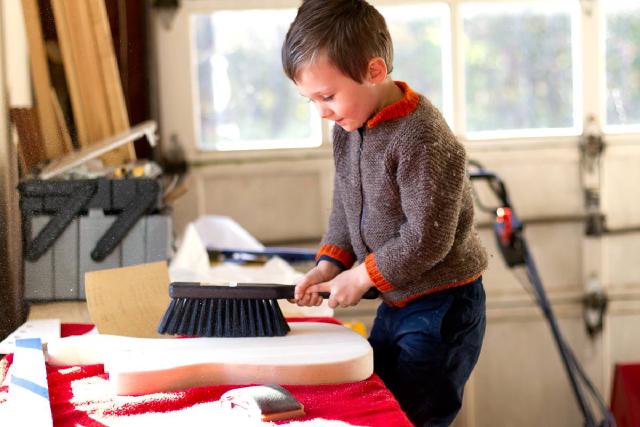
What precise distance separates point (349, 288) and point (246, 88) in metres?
1.66

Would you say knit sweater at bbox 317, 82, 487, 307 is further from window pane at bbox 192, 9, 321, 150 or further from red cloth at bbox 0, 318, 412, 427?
window pane at bbox 192, 9, 321, 150

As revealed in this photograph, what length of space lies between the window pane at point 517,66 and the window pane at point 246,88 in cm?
53

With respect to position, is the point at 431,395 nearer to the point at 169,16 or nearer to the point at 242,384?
the point at 242,384

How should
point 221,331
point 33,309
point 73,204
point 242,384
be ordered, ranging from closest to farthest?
point 242,384 < point 221,331 < point 33,309 < point 73,204

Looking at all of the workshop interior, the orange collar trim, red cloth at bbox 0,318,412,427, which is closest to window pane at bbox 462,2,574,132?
the workshop interior

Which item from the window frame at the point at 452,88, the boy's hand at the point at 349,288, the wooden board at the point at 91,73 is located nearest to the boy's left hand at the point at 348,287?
the boy's hand at the point at 349,288

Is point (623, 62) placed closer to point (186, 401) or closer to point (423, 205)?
point (423, 205)

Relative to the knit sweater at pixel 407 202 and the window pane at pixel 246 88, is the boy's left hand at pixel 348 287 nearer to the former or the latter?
the knit sweater at pixel 407 202

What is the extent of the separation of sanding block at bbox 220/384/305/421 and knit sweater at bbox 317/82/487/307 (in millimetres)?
308

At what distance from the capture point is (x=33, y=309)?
133 cm

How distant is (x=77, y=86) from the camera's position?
5.53 feet

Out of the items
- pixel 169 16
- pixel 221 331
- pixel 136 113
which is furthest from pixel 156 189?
pixel 169 16

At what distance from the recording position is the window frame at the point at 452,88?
8.68ft

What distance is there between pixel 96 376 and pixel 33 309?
0.36 meters
